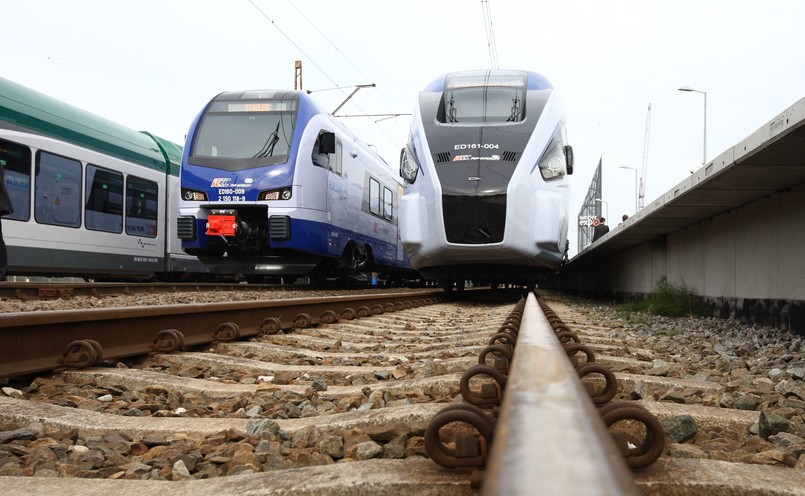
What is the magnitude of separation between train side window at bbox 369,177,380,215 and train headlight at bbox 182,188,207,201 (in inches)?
179

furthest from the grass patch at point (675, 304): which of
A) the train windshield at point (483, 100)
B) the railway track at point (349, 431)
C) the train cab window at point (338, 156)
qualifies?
the train cab window at point (338, 156)

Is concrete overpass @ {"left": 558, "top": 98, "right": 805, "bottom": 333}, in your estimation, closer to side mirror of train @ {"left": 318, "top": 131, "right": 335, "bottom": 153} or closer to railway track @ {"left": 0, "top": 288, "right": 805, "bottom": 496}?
railway track @ {"left": 0, "top": 288, "right": 805, "bottom": 496}

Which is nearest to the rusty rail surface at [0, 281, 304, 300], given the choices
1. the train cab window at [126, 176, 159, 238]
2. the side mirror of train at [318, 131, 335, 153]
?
the train cab window at [126, 176, 159, 238]

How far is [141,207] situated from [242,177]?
10.6ft

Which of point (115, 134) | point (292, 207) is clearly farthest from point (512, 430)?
point (115, 134)

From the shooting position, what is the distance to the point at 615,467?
2.23ft

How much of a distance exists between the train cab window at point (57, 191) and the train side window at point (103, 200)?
275 mm

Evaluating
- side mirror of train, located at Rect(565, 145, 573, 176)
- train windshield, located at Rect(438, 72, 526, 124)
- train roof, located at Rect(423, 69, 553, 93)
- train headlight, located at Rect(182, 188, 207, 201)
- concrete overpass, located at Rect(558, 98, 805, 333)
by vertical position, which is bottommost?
concrete overpass, located at Rect(558, 98, 805, 333)

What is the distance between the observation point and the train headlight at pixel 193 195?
9.68 metres

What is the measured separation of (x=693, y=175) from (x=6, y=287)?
7452mm

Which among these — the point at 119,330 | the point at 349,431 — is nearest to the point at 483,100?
the point at 119,330

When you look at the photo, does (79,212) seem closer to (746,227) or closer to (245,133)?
(245,133)

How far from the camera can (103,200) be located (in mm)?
10633

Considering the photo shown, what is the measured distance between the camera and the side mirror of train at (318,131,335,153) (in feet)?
34.0
